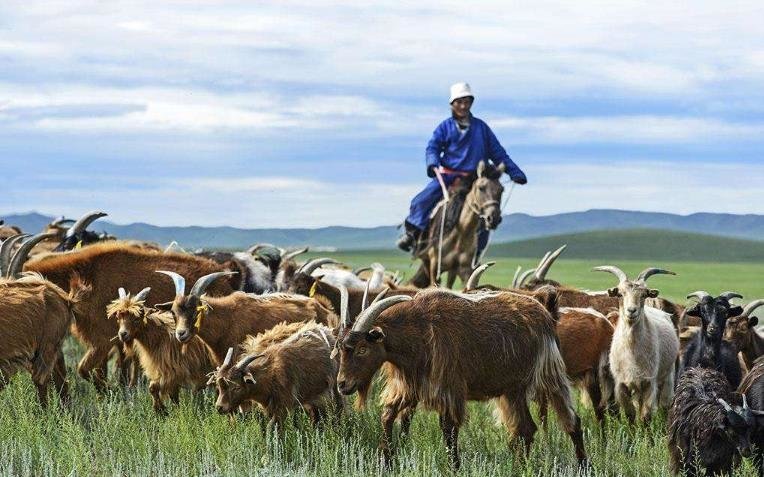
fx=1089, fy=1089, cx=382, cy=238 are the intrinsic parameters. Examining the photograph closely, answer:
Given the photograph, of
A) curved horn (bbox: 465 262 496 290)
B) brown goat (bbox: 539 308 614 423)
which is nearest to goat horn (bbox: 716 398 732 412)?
brown goat (bbox: 539 308 614 423)

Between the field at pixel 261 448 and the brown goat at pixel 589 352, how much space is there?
1019 mm

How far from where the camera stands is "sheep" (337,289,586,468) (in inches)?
328

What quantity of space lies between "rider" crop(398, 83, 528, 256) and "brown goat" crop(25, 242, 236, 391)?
6.77 metres

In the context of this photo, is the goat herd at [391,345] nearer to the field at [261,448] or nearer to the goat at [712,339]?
the goat at [712,339]

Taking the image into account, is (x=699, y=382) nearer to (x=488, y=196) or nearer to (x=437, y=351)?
(x=437, y=351)

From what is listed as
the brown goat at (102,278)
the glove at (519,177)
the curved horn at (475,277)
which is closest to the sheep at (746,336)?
the curved horn at (475,277)

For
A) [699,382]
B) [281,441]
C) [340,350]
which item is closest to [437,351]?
[340,350]

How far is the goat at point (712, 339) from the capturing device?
33.8 feet

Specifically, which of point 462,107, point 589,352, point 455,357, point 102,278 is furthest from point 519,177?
point 455,357

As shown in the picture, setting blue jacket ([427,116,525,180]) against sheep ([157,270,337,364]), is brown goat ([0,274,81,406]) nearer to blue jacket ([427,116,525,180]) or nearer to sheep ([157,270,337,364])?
sheep ([157,270,337,364])

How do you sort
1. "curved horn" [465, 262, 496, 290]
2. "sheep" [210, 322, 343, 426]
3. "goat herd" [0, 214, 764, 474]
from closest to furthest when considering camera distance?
"goat herd" [0, 214, 764, 474]
"sheep" [210, 322, 343, 426]
"curved horn" [465, 262, 496, 290]

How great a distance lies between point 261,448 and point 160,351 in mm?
2615

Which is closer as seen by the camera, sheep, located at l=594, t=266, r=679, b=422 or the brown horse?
sheep, located at l=594, t=266, r=679, b=422

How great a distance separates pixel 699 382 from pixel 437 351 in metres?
2.14
